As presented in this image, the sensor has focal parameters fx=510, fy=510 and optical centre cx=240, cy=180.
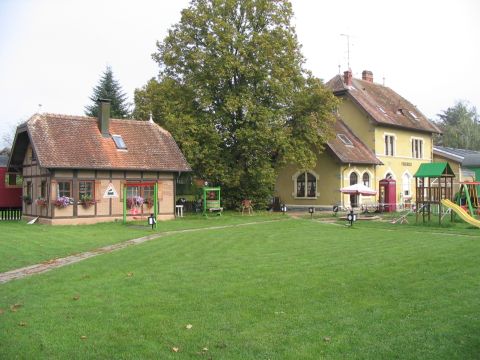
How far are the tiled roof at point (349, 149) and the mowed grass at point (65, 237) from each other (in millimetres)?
9132

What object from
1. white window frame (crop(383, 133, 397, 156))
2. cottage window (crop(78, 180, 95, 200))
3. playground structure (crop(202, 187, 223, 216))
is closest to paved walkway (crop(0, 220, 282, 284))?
cottage window (crop(78, 180, 95, 200))

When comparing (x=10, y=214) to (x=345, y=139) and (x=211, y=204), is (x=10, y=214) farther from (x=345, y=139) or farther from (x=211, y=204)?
(x=345, y=139)

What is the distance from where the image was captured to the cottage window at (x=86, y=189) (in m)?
25.1

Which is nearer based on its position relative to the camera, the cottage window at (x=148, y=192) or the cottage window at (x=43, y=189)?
the cottage window at (x=43, y=189)

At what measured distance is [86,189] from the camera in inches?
995

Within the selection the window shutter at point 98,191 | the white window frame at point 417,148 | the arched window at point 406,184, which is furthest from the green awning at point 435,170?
the white window frame at point 417,148

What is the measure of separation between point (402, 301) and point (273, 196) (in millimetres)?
29455

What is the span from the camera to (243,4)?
31.2 m

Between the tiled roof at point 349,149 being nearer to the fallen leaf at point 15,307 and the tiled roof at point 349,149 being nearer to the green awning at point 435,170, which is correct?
the green awning at point 435,170

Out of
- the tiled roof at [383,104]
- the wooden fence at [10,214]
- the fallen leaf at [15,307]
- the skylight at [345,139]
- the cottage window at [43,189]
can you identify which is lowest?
the fallen leaf at [15,307]

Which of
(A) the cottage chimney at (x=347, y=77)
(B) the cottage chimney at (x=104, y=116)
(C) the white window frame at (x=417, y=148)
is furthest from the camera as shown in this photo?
(C) the white window frame at (x=417, y=148)

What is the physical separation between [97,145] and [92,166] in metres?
1.89

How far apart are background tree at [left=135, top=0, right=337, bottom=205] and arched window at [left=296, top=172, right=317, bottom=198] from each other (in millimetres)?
4040

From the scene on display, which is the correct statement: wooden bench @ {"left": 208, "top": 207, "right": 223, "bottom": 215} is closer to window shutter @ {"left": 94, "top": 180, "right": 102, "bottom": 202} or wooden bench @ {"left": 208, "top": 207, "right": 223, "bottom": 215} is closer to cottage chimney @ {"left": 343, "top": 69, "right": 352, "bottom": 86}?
window shutter @ {"left": 94, "top": 180, "right": 102, "bottom": 202}
